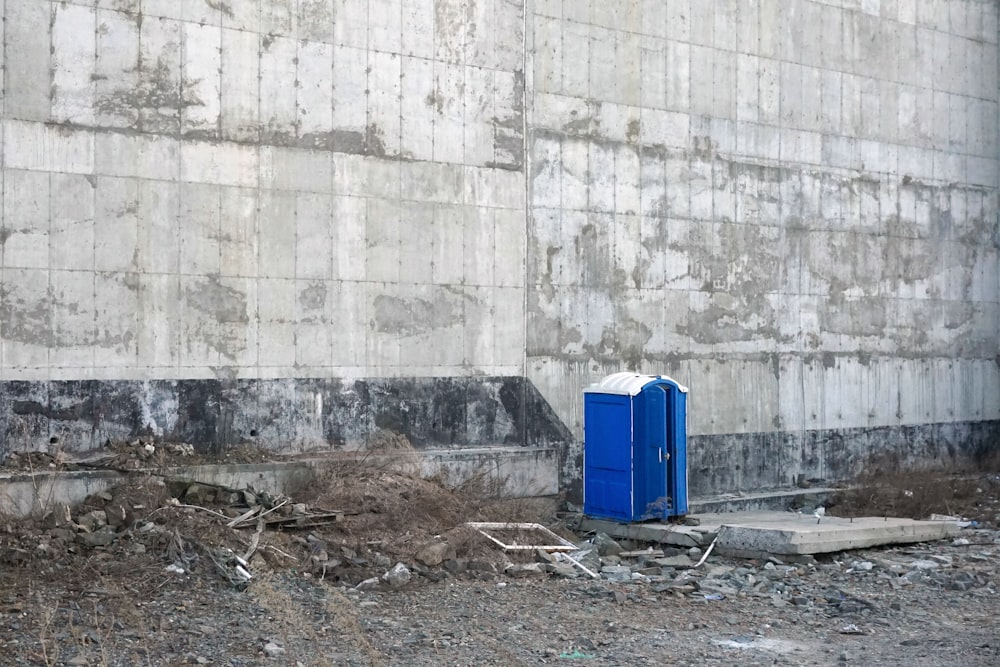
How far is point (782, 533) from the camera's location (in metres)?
12.6

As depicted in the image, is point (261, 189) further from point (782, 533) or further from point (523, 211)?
point (782, 533)

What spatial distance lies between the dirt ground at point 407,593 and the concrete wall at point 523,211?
A: 1783 mm

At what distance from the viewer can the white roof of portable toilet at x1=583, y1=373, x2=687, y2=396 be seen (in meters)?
13.7

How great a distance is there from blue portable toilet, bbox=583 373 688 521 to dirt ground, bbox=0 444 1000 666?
2.28 feet

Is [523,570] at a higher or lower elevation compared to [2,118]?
lower

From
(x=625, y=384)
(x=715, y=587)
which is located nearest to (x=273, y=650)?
(x=715, y=587)

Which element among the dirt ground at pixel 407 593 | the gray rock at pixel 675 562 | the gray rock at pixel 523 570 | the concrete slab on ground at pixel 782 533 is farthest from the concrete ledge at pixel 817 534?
the gray rock at pixel 523 570

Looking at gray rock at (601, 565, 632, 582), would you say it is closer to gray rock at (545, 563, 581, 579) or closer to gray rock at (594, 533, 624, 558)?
gray rock at (545, 563, 581, 579)

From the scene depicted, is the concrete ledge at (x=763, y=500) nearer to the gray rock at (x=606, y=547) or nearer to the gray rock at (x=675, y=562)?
the gray rock at (x=606, y=547)

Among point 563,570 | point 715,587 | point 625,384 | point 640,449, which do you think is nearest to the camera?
point 715,587

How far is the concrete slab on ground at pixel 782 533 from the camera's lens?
12.7 metres

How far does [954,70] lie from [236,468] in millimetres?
14808

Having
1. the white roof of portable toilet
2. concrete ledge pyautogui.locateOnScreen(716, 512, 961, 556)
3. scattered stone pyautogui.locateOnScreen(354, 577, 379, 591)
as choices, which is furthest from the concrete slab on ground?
scattered stone pyautogui.locateOnScreen(354, 577, 379, 591)

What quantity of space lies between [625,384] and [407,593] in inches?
168
